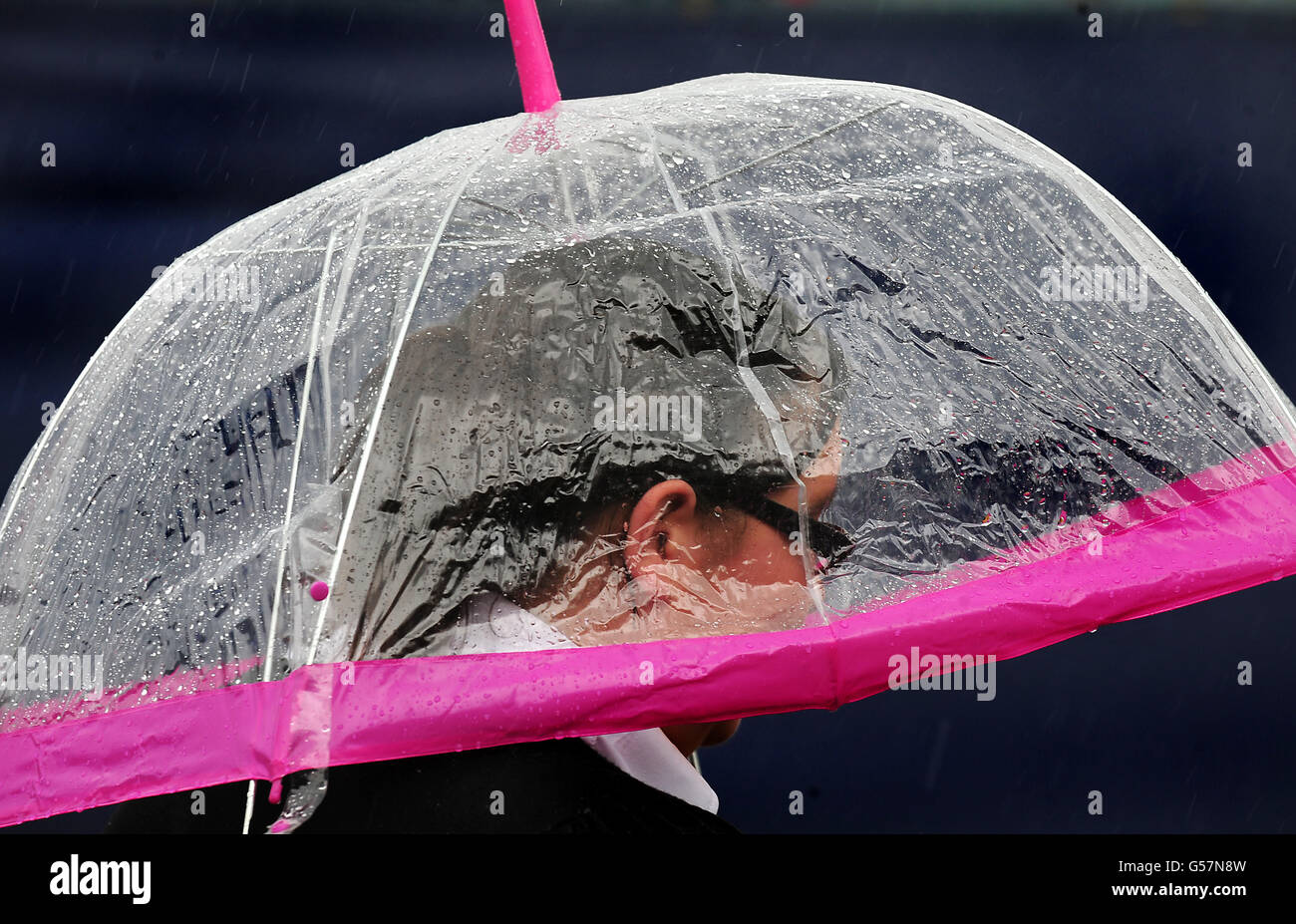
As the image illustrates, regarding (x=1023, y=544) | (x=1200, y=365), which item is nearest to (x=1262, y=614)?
(x=1200, y=365)

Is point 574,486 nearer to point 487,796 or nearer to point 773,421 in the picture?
point 773,421

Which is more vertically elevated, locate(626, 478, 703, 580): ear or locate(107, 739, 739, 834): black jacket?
locate(626, 478, 703, 580): ear

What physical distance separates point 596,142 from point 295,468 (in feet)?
1.83

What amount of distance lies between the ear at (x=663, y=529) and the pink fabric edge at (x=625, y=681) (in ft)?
0.32

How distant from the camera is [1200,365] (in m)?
1.61

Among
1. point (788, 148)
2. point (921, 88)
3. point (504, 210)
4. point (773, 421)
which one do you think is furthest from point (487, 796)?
point (921, 88)

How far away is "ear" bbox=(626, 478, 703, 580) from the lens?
141 centimetres

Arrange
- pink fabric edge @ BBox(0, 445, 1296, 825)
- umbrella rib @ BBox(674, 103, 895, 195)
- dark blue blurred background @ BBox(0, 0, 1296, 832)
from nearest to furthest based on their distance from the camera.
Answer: pink fabric edge @ BBox(0, 445, 1296, 825), umbrella rib @ BBox(674, 103, 895, 195), dark blue blurred background @ BBox(0, 0, 1296, 832)

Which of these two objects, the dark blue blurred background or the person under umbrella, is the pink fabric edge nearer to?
the person under umbrella

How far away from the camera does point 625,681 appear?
1.33 m

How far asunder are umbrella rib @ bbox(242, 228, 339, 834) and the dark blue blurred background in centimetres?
209

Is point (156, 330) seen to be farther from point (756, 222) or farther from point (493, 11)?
point (493, 11)

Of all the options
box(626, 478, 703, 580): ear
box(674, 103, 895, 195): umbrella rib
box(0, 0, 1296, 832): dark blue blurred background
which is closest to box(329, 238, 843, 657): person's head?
box(626, 478, 703, 580): ear

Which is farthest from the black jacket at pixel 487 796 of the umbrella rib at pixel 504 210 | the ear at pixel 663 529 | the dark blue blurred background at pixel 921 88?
the dark blue blurred background at pixel 921 88
